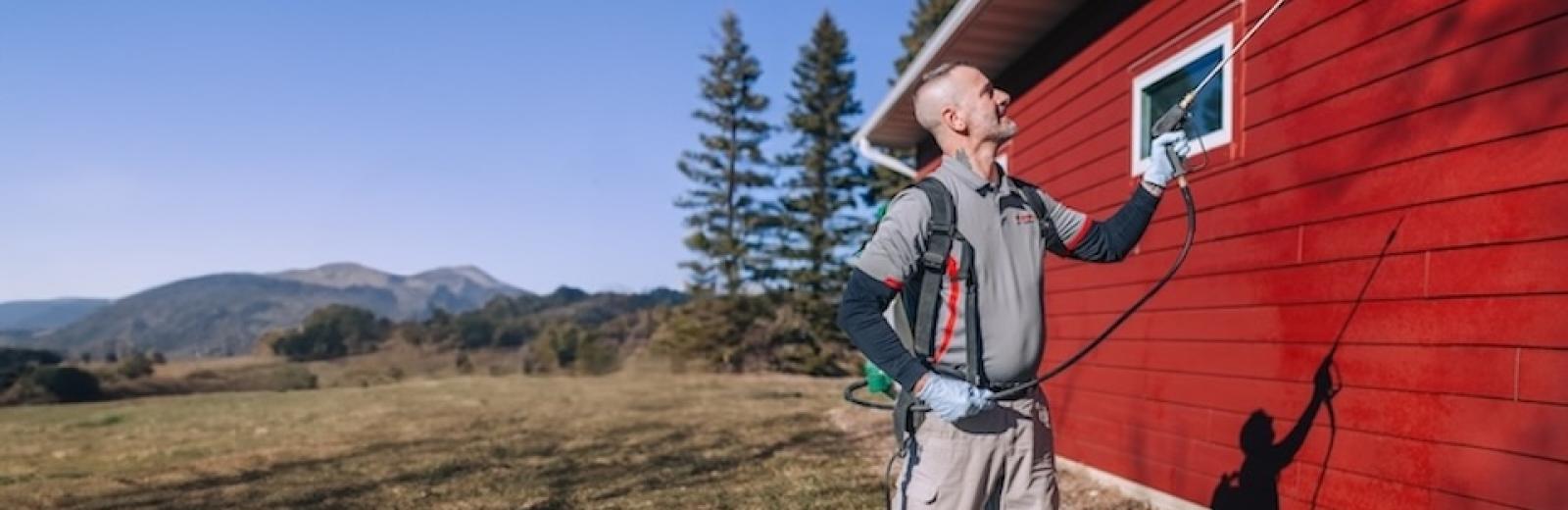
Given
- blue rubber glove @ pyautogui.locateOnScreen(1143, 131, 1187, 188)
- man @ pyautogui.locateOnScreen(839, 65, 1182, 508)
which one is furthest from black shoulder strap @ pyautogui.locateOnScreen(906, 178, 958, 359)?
blue rubber glove @ pyautogui.locateOnScreen(1143, 131, 1187, 188)

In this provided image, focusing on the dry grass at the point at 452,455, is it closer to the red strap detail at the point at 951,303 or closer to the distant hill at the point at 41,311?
the red strap detail at the point at 951,303

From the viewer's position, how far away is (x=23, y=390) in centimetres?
1984

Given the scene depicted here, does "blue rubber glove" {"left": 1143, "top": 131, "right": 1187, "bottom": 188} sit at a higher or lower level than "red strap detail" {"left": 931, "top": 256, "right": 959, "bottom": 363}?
higher

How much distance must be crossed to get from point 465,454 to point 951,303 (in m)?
7.20

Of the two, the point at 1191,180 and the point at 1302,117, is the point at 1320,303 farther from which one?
the point at 1191,180

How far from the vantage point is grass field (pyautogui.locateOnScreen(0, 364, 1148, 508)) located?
5969 millimetres

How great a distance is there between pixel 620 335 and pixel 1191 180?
33.9 m

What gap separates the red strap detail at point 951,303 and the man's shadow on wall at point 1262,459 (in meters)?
2.29

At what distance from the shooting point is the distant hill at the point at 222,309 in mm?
51812

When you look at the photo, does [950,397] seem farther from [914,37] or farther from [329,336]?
[329,336]

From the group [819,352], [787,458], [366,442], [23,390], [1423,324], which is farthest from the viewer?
[819,352]

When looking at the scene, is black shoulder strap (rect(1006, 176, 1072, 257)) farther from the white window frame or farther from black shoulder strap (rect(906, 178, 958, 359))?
the white window frame

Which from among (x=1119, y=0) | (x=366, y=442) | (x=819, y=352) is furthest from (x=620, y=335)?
(x=1119, y=0)

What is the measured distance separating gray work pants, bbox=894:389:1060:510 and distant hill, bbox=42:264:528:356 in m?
42.0
